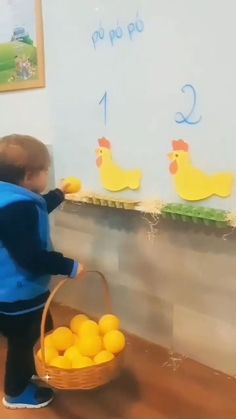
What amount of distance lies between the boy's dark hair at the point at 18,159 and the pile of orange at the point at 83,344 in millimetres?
357

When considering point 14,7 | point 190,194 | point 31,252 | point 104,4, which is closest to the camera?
point 31,252

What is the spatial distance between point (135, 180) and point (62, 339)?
0.45m

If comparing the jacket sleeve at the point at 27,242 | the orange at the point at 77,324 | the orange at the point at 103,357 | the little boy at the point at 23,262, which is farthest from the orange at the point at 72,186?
the orange at the point at 103,357

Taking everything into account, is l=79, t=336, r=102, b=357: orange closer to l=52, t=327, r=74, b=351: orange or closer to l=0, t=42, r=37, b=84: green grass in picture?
l=52, t=327, r=74, b=351: orange

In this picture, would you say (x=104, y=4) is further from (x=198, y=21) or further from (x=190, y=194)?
(x=190, y=194)

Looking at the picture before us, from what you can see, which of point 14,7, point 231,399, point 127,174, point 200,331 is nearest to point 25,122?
point 14,7

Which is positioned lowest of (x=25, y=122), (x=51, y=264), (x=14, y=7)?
(x=51, y=264)

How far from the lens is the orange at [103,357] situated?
1.16 meters

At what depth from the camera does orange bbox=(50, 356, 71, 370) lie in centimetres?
114

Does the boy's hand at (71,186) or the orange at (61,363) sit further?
the boy's hand at (71,186)

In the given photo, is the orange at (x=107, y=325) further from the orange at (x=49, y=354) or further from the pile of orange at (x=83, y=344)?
the orange at (x=49, y=354)

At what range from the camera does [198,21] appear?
3.99 ft

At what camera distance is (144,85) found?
53.3 inches

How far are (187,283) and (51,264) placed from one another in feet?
1.24
